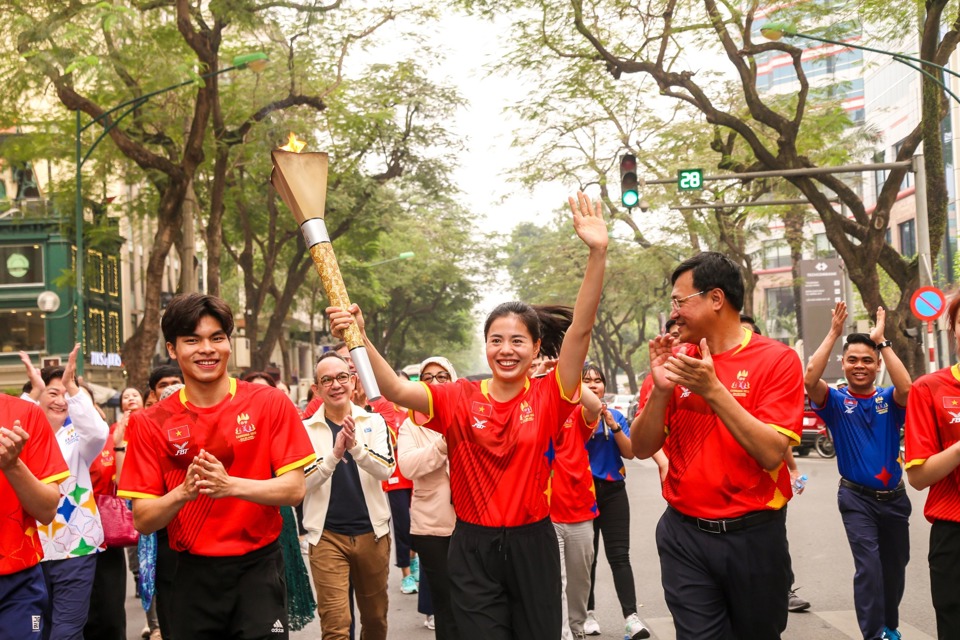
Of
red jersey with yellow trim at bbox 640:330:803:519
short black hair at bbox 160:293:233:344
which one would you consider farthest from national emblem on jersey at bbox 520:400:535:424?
short black hair at bbox 160:293:233:344

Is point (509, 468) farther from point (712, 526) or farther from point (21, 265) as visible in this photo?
point (21, 265)

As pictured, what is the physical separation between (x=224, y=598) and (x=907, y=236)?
43.5 m

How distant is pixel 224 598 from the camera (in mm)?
4535

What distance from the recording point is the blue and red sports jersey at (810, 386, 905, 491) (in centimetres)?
713

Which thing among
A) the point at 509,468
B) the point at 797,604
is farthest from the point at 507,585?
the point at 797,604

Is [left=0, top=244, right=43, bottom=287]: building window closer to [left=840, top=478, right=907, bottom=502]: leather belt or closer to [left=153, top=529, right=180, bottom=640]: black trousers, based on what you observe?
[left=153, top=529, right=180, bottom=640]: black trousers

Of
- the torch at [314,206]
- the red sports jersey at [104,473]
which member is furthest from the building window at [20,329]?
the torch at [314,206]

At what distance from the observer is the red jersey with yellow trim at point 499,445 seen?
16.1 ft

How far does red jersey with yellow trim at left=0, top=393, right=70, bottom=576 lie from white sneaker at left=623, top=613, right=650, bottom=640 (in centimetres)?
431

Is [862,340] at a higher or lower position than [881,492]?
higher

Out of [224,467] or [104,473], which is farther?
[104,473]

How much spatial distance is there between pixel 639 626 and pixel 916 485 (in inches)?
127

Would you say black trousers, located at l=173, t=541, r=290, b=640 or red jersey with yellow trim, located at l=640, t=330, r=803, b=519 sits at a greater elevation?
red jersey with yellow trim, located at l=640, t=330, r=803, b=519

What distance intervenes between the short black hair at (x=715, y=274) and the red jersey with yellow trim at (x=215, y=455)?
1.75 metres
